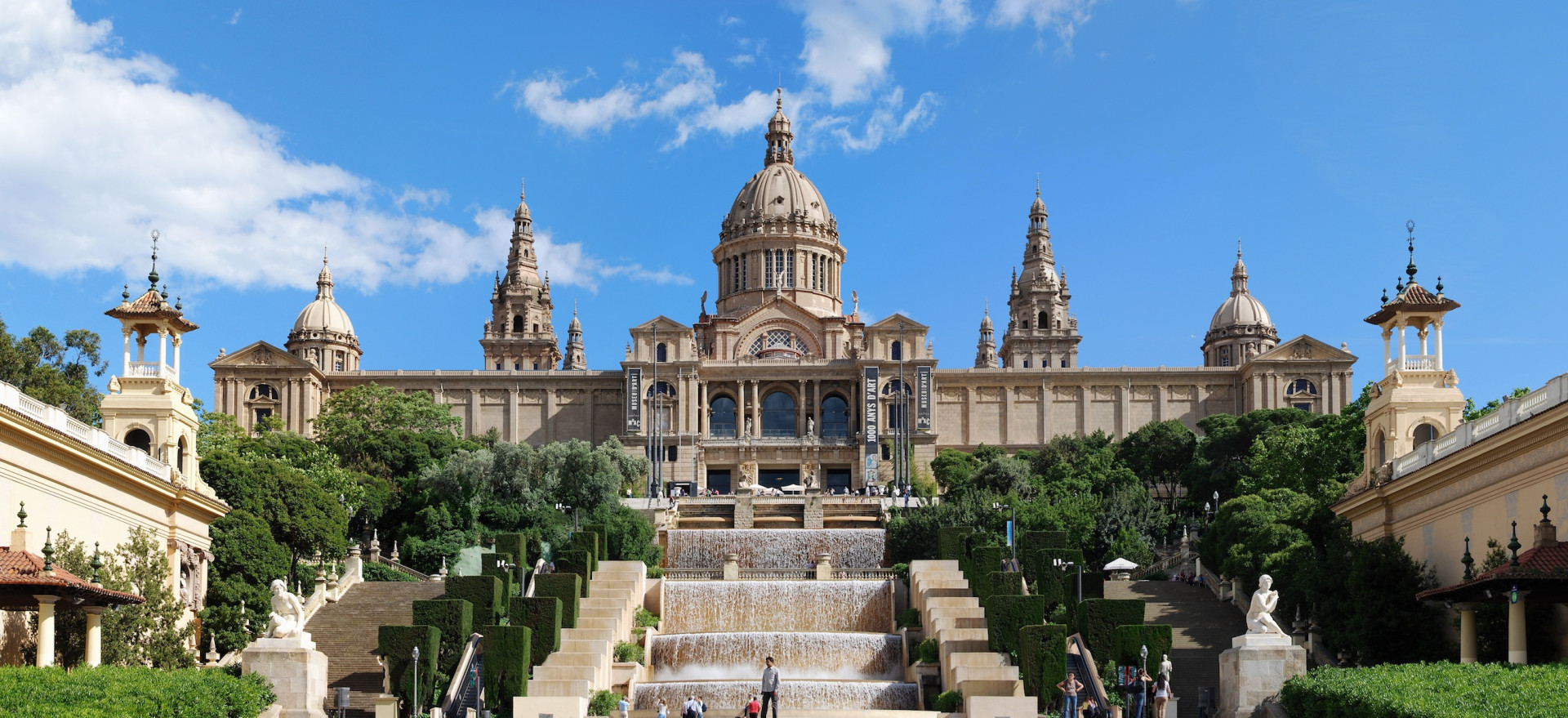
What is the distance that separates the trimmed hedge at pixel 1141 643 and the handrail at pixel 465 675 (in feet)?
52.4

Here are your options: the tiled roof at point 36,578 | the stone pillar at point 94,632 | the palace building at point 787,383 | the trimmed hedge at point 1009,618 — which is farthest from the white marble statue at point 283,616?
the palace building at point 787,383

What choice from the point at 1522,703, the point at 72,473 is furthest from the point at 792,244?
the point at 1522,703

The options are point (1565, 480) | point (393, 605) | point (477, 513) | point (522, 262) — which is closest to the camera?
point (1565, 480)

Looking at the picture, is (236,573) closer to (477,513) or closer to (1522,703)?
(477,513)

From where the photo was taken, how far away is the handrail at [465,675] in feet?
128

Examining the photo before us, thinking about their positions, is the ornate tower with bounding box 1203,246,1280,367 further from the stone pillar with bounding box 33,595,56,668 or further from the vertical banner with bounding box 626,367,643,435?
the stone pillar with bounding box 33,595,56,668

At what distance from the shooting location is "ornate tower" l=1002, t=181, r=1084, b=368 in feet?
401

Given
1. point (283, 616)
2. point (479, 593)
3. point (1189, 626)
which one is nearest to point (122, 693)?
point (283, 616)

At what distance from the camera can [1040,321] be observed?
123750mm

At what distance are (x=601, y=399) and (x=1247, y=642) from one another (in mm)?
72796

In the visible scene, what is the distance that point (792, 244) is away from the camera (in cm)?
11244

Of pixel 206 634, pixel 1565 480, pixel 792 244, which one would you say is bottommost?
pixel 206 634

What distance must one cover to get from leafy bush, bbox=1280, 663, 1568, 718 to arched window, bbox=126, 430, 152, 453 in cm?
3262

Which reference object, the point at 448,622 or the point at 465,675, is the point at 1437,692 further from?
the point at 448,622
